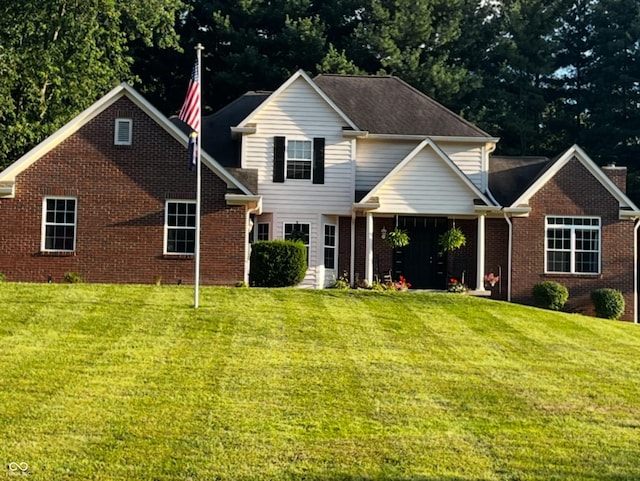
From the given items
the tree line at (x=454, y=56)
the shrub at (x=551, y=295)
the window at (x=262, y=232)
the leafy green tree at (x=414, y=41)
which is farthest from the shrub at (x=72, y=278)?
the leafy green tree at (x=414, y=41)

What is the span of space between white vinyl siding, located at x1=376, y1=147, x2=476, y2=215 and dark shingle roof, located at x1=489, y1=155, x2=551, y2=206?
2296 millimetres

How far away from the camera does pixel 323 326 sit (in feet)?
47.8

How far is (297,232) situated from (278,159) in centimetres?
237

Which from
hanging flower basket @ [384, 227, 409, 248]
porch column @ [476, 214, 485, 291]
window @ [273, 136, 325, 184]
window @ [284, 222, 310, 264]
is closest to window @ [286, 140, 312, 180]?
window @ [273, 136, 325, 184]

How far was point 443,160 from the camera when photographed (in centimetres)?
2361

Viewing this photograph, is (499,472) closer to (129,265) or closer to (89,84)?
(129,265)

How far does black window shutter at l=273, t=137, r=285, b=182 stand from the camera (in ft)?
80.0

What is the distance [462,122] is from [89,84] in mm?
14144

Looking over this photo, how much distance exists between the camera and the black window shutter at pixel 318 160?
80.4 feet

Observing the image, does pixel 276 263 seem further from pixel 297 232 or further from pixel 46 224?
pixel 46 224

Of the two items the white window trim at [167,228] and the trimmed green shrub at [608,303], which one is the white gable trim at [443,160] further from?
the white window trim at [167,228]

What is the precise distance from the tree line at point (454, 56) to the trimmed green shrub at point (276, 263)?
15.2m

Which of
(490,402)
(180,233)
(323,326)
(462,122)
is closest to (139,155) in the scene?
(180,233)

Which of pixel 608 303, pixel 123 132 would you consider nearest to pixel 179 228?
pixel 123 132
